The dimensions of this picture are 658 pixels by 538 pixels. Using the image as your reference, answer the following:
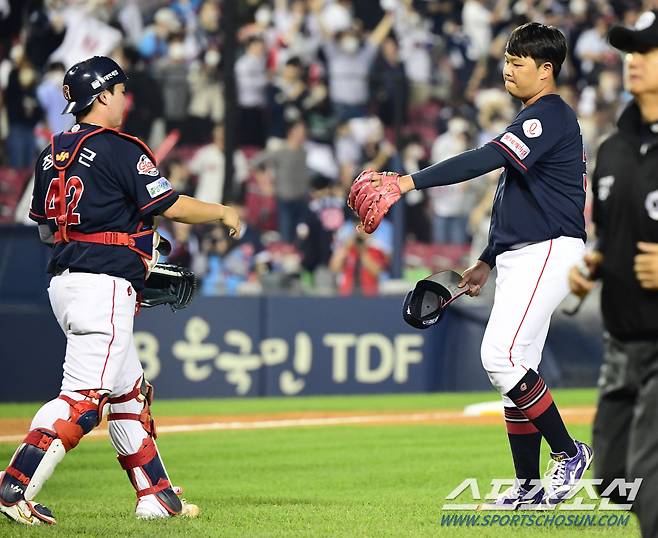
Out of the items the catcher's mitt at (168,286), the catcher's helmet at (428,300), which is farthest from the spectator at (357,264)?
the catcher's mitt at (168,286)

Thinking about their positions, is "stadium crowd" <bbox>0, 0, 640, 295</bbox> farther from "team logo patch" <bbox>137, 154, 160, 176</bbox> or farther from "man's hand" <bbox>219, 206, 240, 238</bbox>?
"man's hand" <bbox>219, 206, 240, 238</bbox>

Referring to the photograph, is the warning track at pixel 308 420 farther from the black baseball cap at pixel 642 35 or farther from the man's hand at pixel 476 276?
the black baseball cap at pixel 642 35

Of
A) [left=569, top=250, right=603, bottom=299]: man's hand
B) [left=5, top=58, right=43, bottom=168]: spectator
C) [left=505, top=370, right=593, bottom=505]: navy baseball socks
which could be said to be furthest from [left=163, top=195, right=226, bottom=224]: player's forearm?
[left=5, top=58, right=43, bottom=168]: spectator

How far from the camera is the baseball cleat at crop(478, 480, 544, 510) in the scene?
623cm

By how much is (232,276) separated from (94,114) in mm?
9299

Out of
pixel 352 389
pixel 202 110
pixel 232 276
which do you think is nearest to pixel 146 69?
pixel 202 110

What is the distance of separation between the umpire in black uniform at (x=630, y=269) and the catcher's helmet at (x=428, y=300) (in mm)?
2489

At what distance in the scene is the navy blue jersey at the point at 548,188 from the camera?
6.15m

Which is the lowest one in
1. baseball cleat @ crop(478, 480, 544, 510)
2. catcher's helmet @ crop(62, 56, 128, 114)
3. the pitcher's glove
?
baseball cleat @ crop(478, 480, 544, 510)

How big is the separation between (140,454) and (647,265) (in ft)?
10.1

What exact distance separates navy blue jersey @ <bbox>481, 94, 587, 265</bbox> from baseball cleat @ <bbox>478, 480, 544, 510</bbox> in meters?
1.27

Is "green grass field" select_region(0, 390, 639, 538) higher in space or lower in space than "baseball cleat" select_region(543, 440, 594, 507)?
lower

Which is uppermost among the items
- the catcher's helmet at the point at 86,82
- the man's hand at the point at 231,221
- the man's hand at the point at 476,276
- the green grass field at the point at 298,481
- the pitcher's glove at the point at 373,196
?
the catcher's helmet at the point at 86,82

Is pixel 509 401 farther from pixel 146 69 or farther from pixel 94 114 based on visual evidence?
pixel 146 69
